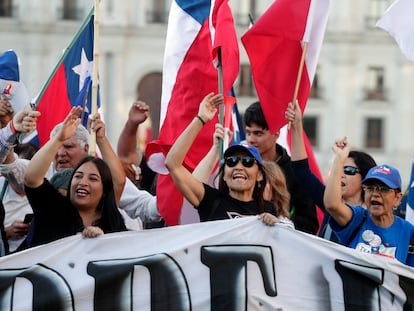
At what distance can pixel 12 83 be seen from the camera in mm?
8812

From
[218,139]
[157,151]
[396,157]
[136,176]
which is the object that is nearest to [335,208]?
[218,139]

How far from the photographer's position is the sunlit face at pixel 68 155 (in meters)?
8.19

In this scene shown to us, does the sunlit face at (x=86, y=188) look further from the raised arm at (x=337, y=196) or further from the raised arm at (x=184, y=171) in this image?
the raised arm at (x=337, y=196)

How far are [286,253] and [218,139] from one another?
1050 millimetres

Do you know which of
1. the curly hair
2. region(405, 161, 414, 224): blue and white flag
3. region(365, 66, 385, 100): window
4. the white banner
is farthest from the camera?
region(365, 66, 385, 100): window

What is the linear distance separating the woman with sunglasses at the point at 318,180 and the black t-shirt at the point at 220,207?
0.60m

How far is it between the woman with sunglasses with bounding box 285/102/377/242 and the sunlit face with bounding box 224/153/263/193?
587 millimetres

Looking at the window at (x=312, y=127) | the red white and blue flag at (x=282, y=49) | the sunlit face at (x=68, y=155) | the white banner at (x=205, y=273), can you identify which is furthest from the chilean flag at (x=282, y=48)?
the window at (x=312, y=127)

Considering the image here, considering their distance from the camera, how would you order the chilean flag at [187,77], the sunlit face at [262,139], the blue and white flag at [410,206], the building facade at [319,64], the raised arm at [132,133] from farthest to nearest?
Answer: the building facade at [319,64] → the raised arm at [132,133] → the sunlit face at [262,139] → the blue and white flag at [410,206] → the chilean flag at [187,77]

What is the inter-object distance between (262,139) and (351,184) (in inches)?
30.9

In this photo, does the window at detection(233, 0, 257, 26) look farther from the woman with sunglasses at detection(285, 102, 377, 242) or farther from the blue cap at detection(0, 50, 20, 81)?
the woman with sunglasses at detection(285, 102, 377, 242)

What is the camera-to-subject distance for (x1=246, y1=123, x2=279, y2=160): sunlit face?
27.6ft

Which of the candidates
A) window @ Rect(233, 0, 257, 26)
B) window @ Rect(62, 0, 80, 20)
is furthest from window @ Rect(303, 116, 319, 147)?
window @ Rect(62, 0, 80, 20)

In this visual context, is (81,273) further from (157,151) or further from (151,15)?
(151,15)
